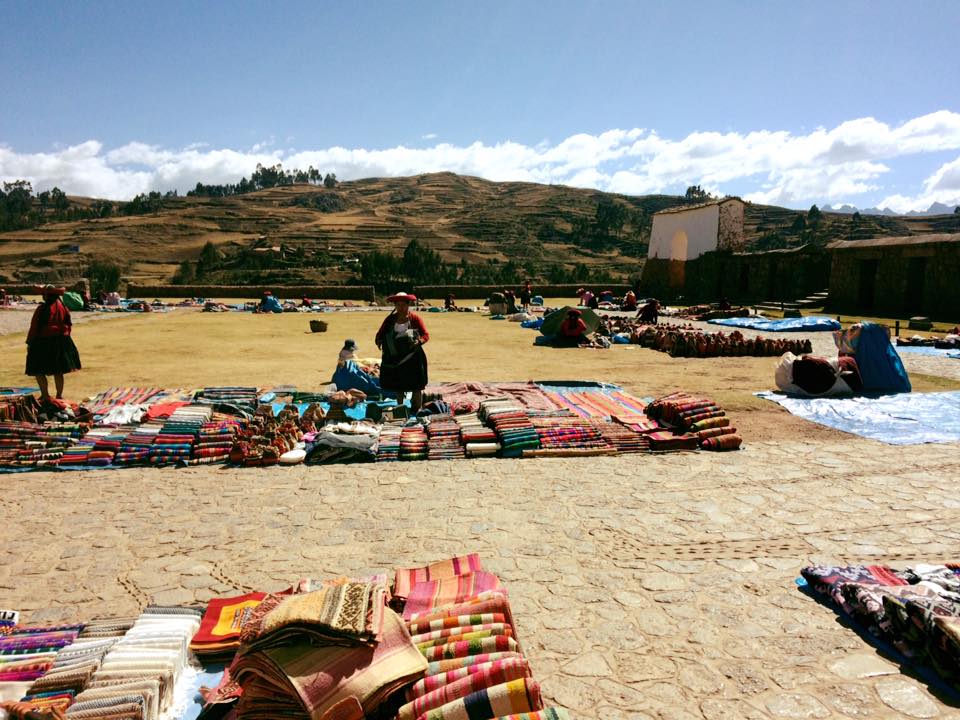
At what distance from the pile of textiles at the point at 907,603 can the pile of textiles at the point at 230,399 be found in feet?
22.9

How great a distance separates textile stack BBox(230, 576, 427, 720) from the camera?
275 cm

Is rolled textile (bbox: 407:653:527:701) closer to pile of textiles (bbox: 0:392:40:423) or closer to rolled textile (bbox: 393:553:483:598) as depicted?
rolled textile (bbox: 393:553:483:598)

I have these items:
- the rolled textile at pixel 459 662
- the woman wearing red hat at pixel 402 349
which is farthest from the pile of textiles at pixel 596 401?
the rolled textile at pixel 459 662

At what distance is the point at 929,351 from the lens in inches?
615

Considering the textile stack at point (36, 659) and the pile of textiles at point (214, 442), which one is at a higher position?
the pile of textiles at point (214, 442)

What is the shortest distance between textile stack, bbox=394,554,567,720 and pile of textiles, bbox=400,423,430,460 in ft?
9.79

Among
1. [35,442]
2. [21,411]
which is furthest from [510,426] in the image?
[21,411]

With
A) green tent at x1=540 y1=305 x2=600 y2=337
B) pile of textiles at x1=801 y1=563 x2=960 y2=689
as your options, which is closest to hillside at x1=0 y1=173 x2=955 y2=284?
green tent at x1=540 y1=305 x2=600 y2=337

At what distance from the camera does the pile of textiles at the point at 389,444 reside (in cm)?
708

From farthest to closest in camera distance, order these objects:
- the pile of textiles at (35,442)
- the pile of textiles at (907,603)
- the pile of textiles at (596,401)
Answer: the pile of textiles at (596,401) < the pile of textiles at (35,442) < the pile of textiles at (907,603)

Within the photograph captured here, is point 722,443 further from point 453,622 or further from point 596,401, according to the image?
point 453,622

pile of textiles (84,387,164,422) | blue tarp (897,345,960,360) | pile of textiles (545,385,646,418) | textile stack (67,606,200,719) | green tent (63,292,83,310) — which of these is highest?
green tent (63,292,83,310)

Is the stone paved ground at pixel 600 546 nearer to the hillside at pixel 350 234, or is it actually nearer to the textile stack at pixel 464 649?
the textile stack at pixel 464 649

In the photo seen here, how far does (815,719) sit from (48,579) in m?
4.58
